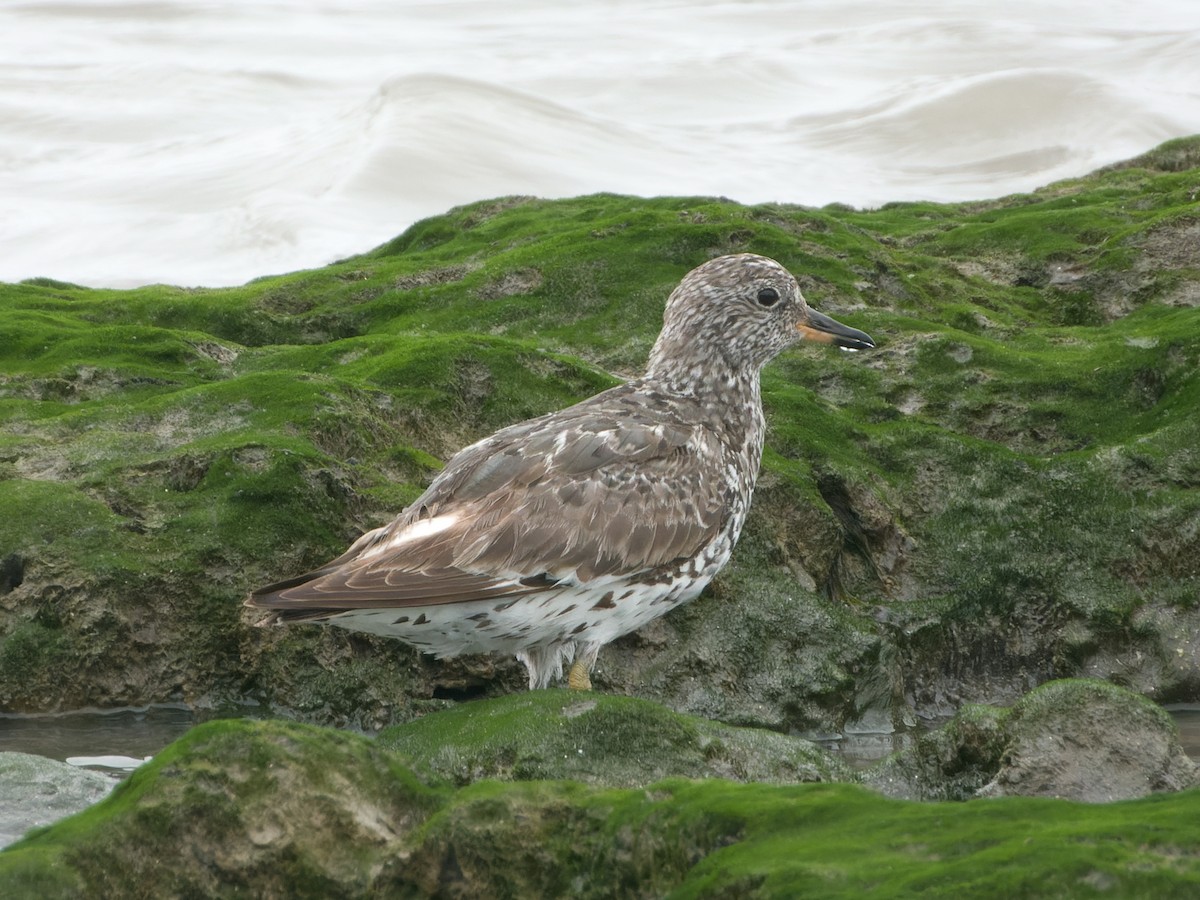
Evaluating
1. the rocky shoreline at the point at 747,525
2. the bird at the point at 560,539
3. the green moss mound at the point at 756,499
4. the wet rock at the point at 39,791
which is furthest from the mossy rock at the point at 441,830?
the green moss mound at the point at 756,499

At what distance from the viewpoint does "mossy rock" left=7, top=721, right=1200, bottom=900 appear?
223 inches

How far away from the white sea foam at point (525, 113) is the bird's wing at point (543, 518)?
22009 millimetres

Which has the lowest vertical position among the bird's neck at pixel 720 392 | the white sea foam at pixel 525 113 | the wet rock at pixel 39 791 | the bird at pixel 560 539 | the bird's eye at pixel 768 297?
the wet rock at pixel 39 791

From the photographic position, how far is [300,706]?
1028cm

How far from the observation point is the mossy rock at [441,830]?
565cm

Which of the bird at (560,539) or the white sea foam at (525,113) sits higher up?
the white sea foam at (525,113)

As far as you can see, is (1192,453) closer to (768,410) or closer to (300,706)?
(768,410)

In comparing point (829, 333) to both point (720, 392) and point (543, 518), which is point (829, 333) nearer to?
point (720, 392)

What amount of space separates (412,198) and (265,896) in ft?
91.3

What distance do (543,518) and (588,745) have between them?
1.68 meters

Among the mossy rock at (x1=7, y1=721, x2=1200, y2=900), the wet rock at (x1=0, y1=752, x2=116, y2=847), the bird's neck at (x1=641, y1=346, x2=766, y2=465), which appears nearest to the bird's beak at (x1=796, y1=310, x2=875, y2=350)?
the bird's neck at (x1=641, y1=346, x2=766, y2=465)

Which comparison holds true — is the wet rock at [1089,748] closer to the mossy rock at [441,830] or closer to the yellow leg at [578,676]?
the mossy rock at [441,830]

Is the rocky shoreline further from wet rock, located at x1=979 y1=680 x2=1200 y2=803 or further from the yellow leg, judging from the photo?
the yellow leg

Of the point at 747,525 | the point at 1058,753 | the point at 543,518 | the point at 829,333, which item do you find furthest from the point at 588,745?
the point at 829,333
